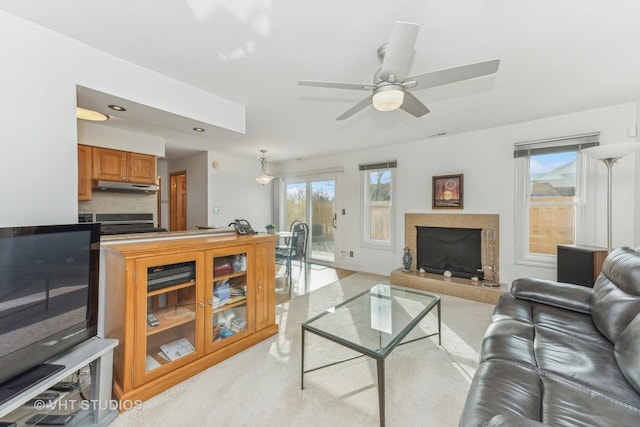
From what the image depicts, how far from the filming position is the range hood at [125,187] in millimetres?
3445

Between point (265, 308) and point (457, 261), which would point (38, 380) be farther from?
point (457, 261)

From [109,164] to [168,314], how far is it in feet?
9.21

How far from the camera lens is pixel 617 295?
1548 mm

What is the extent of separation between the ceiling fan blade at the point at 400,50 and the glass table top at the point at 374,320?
159cm

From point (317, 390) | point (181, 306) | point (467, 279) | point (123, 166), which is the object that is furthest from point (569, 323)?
point (123, 166)

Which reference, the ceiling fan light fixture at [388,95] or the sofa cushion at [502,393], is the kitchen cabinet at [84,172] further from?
→ the sofa cushion at [502,393]

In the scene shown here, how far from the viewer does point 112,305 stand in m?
1.71

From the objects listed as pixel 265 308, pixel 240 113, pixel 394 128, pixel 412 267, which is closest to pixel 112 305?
pixel 265 308

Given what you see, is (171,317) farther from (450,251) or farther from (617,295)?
(450,251)

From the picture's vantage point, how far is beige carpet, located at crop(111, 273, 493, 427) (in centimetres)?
149

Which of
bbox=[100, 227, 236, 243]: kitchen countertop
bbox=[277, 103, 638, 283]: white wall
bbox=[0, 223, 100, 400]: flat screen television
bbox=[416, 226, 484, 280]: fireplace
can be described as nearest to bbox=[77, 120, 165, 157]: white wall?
bbox=[100, 227, 236, 243]: kitchen countertop

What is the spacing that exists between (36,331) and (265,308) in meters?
1.45

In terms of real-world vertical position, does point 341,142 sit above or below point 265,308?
above

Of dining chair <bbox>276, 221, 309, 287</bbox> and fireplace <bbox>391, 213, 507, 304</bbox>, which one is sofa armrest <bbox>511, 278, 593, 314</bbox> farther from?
dining chair <bbox>276, 221, 309, 287</bbox>
